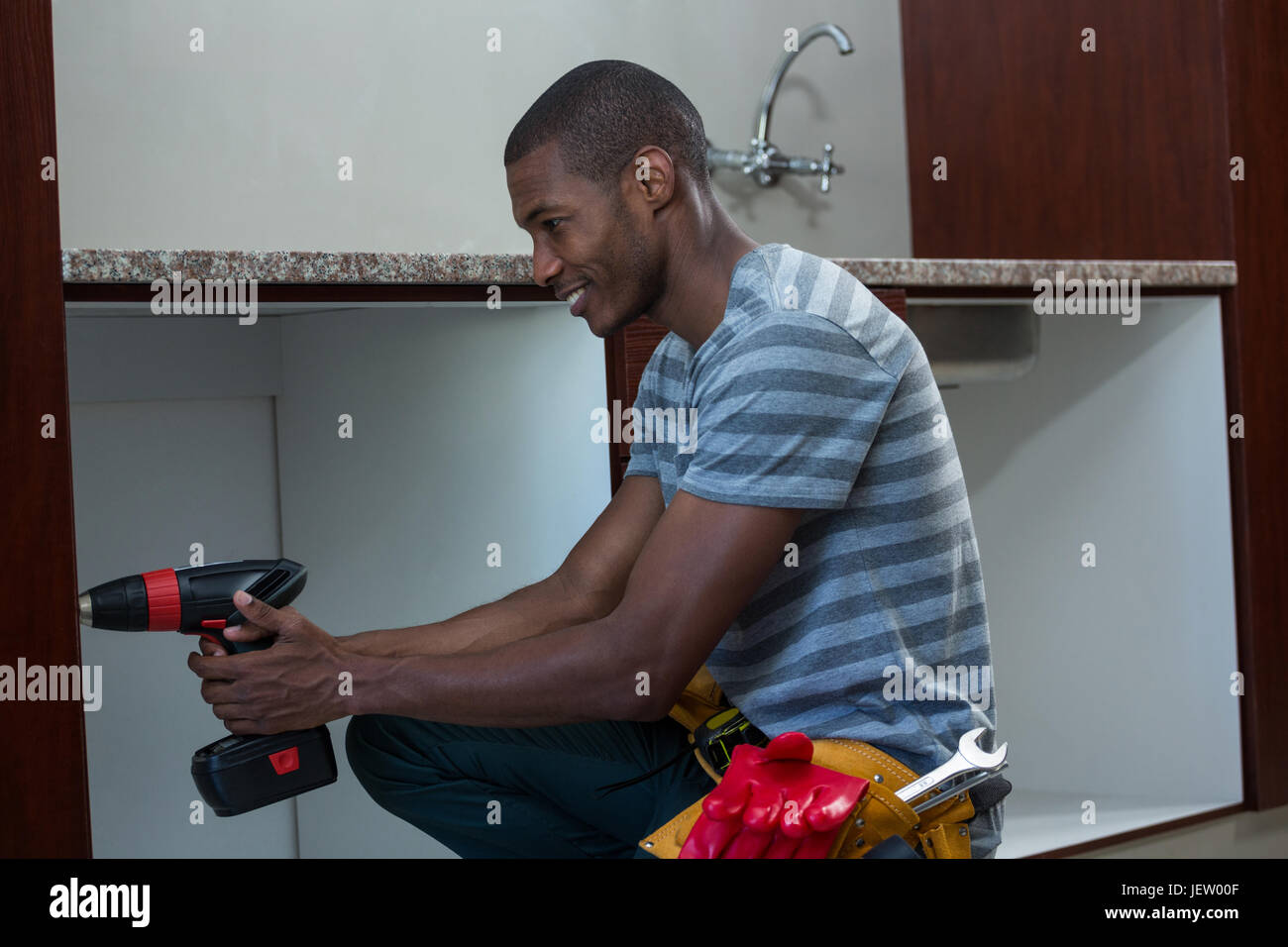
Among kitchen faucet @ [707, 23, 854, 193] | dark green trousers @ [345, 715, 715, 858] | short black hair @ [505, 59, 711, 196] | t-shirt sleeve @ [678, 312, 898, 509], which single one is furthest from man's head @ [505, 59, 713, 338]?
kitchen faucet @ [707, 23, 854, 193]

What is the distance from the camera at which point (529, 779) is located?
123cm

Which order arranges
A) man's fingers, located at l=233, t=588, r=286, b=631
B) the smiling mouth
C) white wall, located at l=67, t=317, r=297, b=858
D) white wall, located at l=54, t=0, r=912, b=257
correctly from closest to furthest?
man's fingers, located at l=233, t=588, r=286, b=631
the smiling mouth
white wall, located at l=67, t=317, r=297, b=858
white wall, located at l=54, t=0, r=912, b=257

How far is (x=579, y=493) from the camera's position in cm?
148

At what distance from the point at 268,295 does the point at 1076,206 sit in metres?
1.53

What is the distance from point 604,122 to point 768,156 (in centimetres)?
136

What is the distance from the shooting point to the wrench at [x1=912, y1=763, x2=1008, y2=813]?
3.23ft

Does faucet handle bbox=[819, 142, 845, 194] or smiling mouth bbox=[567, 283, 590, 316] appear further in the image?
faucet handle bbox=[819, 142, 845, 194]

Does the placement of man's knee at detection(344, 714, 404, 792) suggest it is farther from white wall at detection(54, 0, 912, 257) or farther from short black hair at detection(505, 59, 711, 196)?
white wall at detection(54, 0, 912, 257)

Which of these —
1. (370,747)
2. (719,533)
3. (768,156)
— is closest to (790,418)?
(719,533)

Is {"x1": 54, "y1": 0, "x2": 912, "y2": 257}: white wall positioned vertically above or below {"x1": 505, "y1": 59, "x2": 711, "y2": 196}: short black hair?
above

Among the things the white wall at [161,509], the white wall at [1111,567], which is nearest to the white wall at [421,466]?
the white wall at [161,509]

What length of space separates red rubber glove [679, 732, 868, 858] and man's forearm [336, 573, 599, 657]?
36 cm

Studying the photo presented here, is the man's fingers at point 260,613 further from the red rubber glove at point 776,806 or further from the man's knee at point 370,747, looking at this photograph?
the red rubber glove at point 776,806

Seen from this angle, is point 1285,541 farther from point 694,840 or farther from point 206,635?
point 206,635
